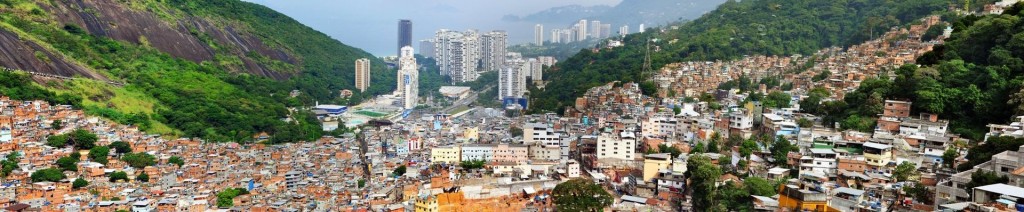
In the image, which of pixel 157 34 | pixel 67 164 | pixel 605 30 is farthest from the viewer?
pixel 605 30

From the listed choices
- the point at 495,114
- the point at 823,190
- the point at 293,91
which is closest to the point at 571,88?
the point at 495,114

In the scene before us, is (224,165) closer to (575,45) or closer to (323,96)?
(323,96)

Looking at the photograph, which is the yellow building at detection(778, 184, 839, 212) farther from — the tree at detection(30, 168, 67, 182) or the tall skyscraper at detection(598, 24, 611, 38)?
the tall skyscraper at detection(598, 24, 611, 38)

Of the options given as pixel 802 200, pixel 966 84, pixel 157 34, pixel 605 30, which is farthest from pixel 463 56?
pixel 802 200

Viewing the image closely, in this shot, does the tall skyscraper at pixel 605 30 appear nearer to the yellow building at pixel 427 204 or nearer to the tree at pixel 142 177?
the tree at pixel 142 177

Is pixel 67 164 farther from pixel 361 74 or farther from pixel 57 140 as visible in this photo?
pixel 361 74
